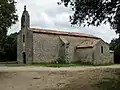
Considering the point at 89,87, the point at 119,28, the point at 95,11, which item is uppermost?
the point at 95,11

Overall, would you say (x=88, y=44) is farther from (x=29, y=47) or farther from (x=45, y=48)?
(x=29, y=47)

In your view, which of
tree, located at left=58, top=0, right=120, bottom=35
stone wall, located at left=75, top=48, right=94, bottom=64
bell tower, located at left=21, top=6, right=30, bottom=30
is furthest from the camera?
bell tower, located at left=21, top=6, right=30, bottom=30

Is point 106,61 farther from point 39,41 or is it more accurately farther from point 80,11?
point 80,11

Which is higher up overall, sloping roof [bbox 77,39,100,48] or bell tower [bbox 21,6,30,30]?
bell tower [bbox 21,6,30,30]

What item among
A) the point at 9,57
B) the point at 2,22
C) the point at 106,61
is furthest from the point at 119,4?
the point at 9,57

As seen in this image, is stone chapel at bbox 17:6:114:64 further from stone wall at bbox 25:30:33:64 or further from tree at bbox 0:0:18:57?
tree at bbox 0:0:18:57

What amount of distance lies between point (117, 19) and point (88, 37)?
Result: 46.1 metres

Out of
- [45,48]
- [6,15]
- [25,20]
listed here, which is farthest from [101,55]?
[6,15]

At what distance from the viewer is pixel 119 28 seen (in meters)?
15.2

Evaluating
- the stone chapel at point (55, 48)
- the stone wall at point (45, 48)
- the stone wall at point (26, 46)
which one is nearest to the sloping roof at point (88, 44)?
the stone chapel at point (55, 48)

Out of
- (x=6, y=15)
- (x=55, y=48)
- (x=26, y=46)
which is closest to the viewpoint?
(x=6, y=15)

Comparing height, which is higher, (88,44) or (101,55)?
(88,44)

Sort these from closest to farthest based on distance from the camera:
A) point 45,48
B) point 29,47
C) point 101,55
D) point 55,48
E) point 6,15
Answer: point 6,15
point 45,48
point 29,47
point 101,55
point 55,48

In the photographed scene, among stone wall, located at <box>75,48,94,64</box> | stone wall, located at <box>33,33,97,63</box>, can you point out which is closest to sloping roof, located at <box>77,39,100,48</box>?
stone wall, located at <box>75,48,94,64</box>
